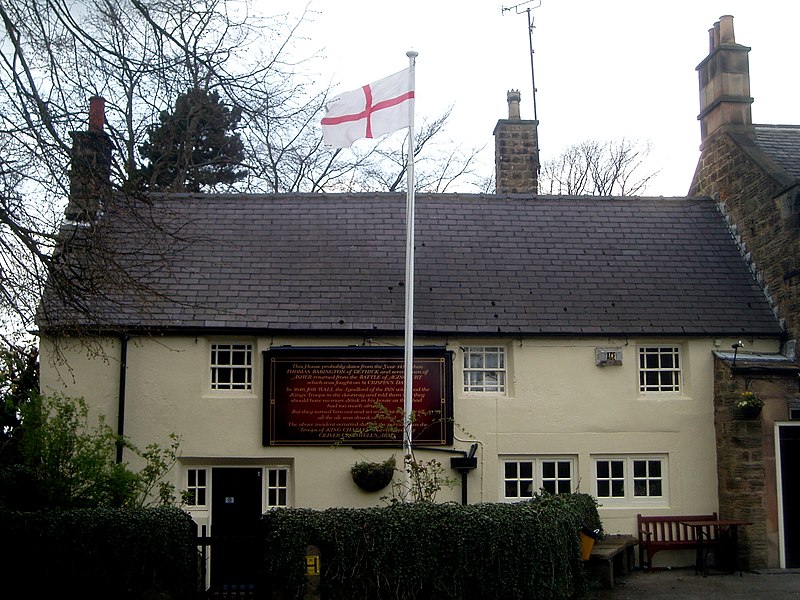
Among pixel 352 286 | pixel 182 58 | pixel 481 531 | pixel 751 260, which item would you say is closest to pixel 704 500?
pixel 751 260

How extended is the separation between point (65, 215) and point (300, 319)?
5572mm

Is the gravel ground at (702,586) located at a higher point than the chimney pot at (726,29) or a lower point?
lower

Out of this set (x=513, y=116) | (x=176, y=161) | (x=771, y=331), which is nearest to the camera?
(x=771, y=331)

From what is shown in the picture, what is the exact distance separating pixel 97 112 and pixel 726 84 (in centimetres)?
1357

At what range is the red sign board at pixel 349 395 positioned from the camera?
15.0 metres

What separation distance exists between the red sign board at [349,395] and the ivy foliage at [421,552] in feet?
10.7

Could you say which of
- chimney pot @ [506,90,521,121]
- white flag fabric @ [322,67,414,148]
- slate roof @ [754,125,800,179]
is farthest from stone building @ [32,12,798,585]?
chimney pot @ [506,90,521,121]

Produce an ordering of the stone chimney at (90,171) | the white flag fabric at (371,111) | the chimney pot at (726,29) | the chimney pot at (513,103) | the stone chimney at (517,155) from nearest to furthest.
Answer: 1. the stone chimney at (90,171)
2. the white flag fabric at (371,111)
3. the chimney pot at (726,29)
4. the stone chimney at (517,155)
5. the chimney pot at (513,103)

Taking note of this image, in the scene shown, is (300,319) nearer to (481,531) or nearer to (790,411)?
(481,531)

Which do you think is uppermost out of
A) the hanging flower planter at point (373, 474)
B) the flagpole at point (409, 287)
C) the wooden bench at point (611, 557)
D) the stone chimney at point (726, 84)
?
the stone chimney at point (726, 84)

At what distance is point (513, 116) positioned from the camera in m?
21.2

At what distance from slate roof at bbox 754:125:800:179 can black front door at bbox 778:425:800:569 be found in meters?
4.98

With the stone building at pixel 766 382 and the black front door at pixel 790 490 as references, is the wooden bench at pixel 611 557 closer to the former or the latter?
the stone building at pixel 766 382

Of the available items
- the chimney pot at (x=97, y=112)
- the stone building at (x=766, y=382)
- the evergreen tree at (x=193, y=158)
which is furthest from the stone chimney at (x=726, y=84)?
the chimney pot at (x=97, y=112)
